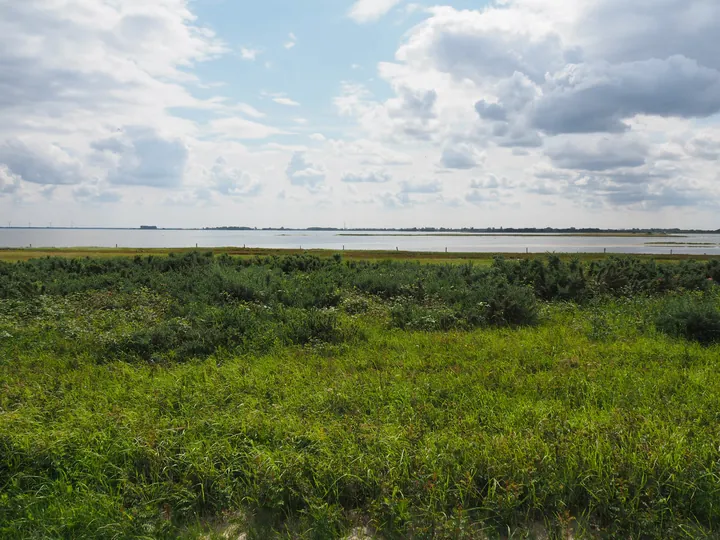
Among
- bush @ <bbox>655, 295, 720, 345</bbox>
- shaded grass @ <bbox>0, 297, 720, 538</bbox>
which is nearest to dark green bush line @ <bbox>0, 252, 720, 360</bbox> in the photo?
bush @ <bbox>655, 295, 720, 345</bbox>

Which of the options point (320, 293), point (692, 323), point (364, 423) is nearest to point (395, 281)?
point (320, 293)

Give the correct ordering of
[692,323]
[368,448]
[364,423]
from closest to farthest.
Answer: [368,448] → [364,423] → [692,323]

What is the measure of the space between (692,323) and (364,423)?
895cm

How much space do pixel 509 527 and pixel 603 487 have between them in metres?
1.04

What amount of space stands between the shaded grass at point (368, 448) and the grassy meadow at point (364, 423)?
1.1 inches

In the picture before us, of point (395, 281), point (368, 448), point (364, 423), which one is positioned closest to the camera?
point (368, 448)

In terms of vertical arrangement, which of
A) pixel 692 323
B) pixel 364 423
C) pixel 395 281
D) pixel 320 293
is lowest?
pixel 364 423

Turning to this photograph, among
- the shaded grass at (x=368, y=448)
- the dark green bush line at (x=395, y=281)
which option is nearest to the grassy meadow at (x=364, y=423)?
the shaded grass at (x=368, y=448)

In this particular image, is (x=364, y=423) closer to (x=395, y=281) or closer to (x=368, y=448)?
(x=368, y=448)

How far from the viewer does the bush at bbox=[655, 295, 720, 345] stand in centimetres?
1059

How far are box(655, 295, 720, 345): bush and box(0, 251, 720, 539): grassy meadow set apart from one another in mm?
38

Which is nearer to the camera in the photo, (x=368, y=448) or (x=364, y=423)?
(x=368, y=448)

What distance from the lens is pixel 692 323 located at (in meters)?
10.8

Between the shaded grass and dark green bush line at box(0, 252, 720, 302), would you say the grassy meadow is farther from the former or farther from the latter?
dark green bush line at box(0, 252, 720, 302)
